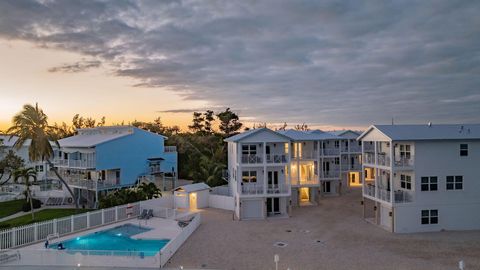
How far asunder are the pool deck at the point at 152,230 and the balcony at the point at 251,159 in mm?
7671

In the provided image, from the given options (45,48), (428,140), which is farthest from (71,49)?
(428,140)

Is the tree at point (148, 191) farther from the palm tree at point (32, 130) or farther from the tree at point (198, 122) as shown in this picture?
the tree at point (198, 122)

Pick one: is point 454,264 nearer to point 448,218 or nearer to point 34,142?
point 448,218

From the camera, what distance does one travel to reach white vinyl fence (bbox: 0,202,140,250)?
20.6 meters

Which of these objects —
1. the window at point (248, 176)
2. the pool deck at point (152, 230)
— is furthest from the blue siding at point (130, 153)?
the window at point (248, 176)

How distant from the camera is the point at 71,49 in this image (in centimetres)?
2588

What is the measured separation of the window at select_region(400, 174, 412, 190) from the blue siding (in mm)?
27982

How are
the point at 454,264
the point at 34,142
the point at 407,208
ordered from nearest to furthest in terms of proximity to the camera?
the point at 454,264, the point at 407,208, the point at 34,142

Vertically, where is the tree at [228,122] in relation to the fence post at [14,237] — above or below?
above

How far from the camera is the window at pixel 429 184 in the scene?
2500cm

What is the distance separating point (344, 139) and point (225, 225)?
75.9ft

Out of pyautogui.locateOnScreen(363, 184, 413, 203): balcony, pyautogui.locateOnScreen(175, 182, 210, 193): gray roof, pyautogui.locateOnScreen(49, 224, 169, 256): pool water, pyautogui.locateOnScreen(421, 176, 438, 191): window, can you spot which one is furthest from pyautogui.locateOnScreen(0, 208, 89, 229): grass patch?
pyautogui.locateOnScreen(421, 176, 438, 191): window

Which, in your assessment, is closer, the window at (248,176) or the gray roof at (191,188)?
the window at (248,176)

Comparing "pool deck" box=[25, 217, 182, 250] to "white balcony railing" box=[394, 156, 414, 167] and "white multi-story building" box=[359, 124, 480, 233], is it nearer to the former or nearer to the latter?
"white multi-story building" box=[359, 124, 480, 233]
